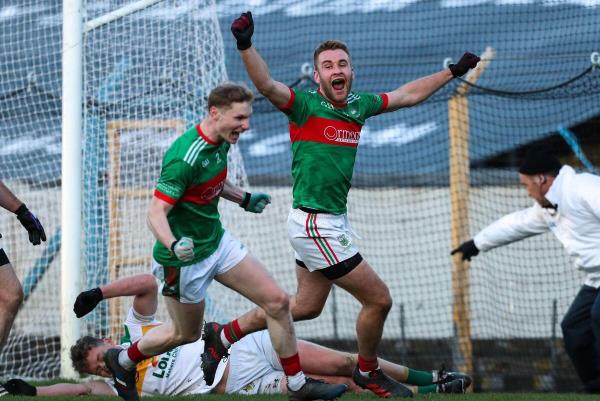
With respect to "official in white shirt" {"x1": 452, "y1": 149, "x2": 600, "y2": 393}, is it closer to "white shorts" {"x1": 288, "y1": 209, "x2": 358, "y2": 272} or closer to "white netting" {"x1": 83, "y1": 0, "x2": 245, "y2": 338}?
"white shorts" {"x1": 288, "y1": 209, "x2": 358, "y2": 272}

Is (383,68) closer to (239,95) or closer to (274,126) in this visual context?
(274,126)

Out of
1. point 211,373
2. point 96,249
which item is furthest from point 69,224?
point 211,373

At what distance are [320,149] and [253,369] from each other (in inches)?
79.0

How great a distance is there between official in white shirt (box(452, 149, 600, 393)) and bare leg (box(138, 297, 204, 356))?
2881 mm

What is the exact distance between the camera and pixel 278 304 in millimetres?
6488

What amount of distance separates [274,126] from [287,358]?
23.6ft

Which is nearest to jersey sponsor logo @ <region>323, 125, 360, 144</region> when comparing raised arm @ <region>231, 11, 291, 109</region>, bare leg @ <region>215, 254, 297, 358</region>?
raised arm @ <region>231, 11, 291, 109</region>

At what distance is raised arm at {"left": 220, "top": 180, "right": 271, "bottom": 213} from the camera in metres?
7.07

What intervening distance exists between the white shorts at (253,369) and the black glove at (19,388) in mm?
1393

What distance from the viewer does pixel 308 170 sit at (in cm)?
703

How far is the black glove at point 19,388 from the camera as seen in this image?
7648 millimetres

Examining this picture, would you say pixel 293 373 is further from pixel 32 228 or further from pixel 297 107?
pixel 32 228

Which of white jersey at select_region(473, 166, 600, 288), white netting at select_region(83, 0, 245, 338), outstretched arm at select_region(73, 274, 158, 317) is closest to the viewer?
outstretched arm at select_region(73, 274, 158, 317)

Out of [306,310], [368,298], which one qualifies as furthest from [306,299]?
[368,298]
